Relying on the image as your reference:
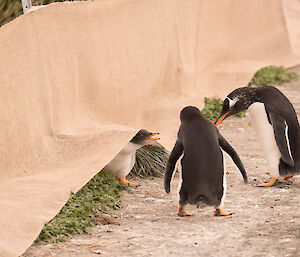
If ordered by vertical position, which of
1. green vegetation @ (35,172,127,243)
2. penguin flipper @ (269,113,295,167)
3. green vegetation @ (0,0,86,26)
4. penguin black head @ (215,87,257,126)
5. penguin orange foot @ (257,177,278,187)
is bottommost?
penguin orange foot @ (257,177,278,187)

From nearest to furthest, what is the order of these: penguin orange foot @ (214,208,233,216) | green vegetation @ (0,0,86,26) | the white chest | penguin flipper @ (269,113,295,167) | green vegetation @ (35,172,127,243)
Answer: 1. green vegetation @ (35,172,127,243)
2. penguin orange foot @ (214,208,233,216)
3. penguin flipper @ (269,113,295,167)
4. the white chest
5. green vegetation @ (0,0,86,26)

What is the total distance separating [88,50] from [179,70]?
5.51ft

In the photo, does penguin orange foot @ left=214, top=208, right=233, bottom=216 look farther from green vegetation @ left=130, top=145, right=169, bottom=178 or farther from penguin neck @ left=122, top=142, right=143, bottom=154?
green vegetation @ left=130, top=145, right=169, bottom=178

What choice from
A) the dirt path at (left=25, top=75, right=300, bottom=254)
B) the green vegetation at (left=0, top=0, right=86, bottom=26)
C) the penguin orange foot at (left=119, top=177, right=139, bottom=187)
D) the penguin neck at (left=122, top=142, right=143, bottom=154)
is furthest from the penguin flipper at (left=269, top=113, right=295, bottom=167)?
the green vegetation at (left=0, top=0, right=86, bottom=26)

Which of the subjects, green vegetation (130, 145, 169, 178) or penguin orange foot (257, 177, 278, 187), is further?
green vegetation (130, 145, 169, 178)

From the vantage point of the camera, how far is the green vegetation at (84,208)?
3.82 metres

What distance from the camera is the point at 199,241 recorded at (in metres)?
3.68

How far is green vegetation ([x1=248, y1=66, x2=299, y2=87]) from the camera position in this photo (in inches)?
318

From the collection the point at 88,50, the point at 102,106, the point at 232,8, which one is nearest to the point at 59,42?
the point at 88,50

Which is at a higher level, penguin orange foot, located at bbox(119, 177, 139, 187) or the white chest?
the white chest

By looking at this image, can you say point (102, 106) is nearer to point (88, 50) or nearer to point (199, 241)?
point (88, 50)

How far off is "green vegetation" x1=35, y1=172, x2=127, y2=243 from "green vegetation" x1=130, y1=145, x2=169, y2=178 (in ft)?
1.21

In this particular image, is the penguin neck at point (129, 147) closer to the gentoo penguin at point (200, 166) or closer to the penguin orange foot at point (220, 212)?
the gentoo penguin at point (200, 166)

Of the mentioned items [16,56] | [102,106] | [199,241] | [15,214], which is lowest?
[199,241]
